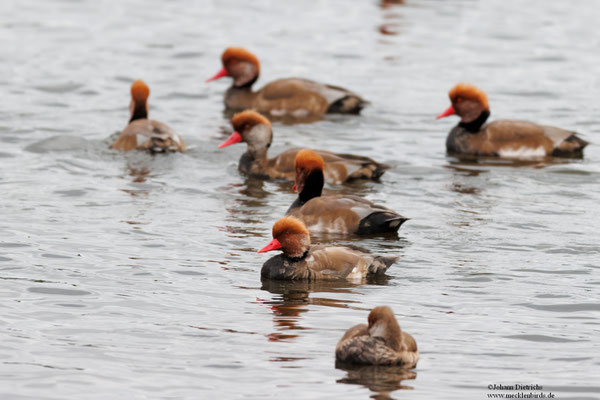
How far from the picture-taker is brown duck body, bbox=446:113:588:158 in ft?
53.9

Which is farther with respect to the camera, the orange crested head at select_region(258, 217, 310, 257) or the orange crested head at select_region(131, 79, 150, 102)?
the orange crested head at select_region(131, 79, 150, 102)

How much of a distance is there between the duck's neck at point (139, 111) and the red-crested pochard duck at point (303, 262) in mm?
6424

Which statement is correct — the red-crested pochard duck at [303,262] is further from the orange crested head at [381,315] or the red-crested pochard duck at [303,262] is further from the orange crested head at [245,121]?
the orange crested head at [245,121]

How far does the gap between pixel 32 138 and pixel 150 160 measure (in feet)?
7.18

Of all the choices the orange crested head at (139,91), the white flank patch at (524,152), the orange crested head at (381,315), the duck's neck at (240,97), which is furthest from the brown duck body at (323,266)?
the duck's neck at (240,97)

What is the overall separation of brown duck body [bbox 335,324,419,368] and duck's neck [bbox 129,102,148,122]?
8.93 m

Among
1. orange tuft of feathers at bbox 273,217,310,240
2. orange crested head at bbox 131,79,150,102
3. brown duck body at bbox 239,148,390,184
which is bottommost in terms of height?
orange tuft of feathers at bbox 273,217,310,240

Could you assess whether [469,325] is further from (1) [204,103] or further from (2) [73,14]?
(2) [73,14]

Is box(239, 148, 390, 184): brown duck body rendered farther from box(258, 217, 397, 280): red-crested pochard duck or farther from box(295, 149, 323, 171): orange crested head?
box(258, 217, 397, 280): red-crested pochard duck

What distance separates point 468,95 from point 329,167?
3.18 metres

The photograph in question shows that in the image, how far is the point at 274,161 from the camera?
50.1ft

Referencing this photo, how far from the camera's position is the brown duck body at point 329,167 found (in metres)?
14.6

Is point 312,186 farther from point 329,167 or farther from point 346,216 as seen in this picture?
point 329,167

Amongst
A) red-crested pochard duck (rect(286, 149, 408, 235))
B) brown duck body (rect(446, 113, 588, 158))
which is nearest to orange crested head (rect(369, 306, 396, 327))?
red-crested pochard duck (rect(286, 149, 408, 235))
